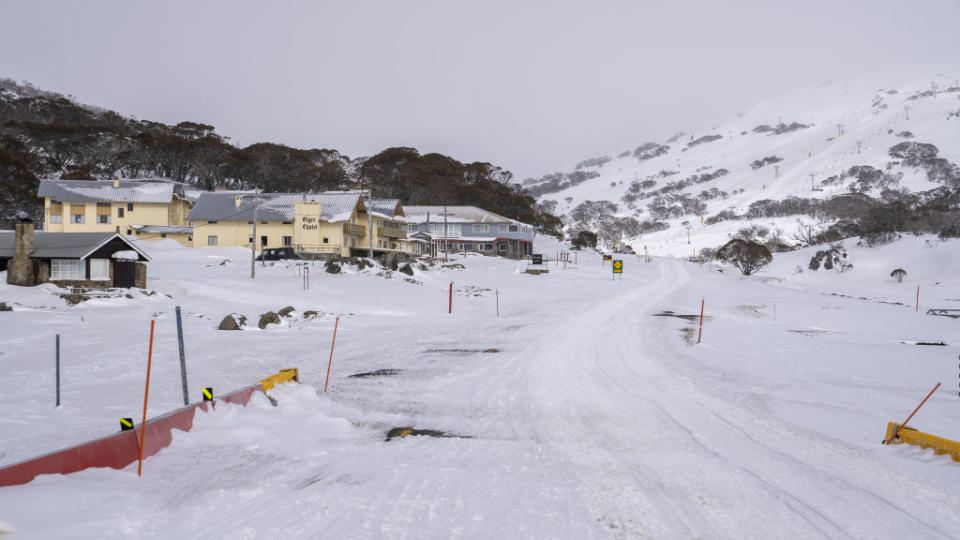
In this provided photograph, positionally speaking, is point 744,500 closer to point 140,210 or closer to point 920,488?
point 920,488

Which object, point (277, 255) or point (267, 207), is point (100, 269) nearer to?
point (277, 255)

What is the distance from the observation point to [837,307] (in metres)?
28.7

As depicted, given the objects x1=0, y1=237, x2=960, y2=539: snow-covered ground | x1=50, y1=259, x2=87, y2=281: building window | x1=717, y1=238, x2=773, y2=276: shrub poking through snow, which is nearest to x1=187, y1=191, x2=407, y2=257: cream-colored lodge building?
x1=50, y1=259, x2=87, y2=281: building window

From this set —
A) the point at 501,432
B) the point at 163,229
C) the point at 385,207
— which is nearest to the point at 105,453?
the point at 501,432

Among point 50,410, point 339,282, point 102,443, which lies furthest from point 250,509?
point 339,282

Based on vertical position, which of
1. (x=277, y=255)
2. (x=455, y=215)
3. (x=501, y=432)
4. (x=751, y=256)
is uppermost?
(x=455, y=215)

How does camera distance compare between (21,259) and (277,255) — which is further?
(277,255)

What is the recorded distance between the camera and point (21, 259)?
26.3 metres

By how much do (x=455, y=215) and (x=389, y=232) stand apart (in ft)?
59.1

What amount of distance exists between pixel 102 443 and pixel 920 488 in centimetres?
876

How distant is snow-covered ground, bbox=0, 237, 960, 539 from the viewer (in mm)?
4711

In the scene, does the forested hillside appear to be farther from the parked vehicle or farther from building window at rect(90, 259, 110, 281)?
building window at rect(90, 259, 110, 281)

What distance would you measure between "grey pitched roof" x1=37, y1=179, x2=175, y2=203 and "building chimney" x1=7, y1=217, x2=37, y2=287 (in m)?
32.7

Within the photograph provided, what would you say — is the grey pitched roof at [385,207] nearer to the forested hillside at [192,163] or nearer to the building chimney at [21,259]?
the forested hillside at [192,163]
